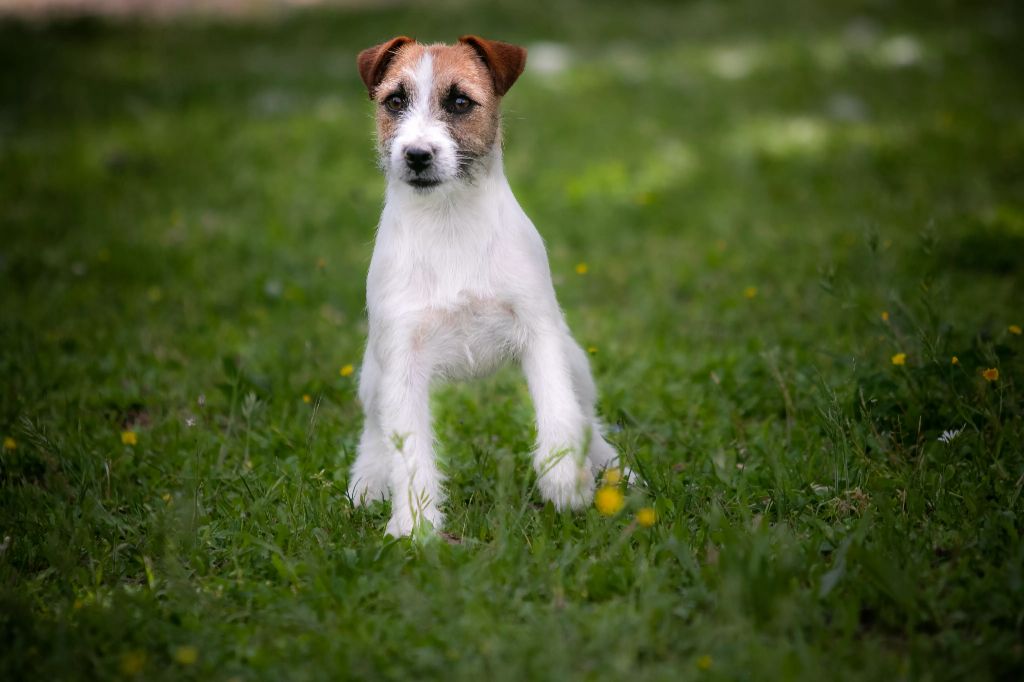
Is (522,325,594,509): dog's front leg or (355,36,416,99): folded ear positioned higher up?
(355,36,416,99): folded ear

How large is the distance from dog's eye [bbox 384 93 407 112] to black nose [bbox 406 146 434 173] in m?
0.31

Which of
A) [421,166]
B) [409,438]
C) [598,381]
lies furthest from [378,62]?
[598,381]

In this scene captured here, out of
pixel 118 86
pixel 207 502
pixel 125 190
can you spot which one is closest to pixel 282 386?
pixel 207 502

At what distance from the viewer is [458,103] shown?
3541 millimetres

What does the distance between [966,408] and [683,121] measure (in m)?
6.31

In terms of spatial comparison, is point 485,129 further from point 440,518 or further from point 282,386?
point 282,386

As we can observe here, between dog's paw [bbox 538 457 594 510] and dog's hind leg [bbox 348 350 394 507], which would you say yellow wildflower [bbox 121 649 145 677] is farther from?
dog's paw [bbox 538 457 594 510]

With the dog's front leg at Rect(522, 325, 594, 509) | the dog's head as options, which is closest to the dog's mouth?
the dog's head

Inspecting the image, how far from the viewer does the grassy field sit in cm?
275

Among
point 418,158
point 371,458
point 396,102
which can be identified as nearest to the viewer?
point 418,158

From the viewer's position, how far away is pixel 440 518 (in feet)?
11.3

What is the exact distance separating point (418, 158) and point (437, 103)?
286 millimetres

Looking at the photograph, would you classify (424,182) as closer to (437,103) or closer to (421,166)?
(421,166)

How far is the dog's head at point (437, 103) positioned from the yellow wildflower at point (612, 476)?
1.22 metres
